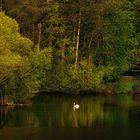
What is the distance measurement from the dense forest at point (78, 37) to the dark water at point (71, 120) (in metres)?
7.56

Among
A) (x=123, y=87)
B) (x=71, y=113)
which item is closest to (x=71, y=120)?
(x=71, y=113)

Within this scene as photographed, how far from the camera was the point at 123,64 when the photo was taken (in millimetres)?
73812

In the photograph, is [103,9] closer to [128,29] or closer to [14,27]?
[128,29]

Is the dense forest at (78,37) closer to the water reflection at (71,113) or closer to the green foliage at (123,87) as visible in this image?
the green foliage at (123,87)

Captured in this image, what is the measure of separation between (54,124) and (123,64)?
35.7 metres

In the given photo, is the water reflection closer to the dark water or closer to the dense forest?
the dark water

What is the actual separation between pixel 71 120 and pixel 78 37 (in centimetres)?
2675

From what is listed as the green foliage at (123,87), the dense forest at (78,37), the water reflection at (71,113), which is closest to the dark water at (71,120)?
the water reflection at (71,113)

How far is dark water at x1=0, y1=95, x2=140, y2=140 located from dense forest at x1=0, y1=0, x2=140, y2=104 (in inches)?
298

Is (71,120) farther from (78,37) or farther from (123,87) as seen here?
(123,87)

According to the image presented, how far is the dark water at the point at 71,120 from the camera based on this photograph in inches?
1377

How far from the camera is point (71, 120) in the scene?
Result: 138ft

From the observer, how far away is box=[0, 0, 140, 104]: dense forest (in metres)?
→ 64.8

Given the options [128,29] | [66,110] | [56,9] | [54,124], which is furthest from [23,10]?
[54,124]
